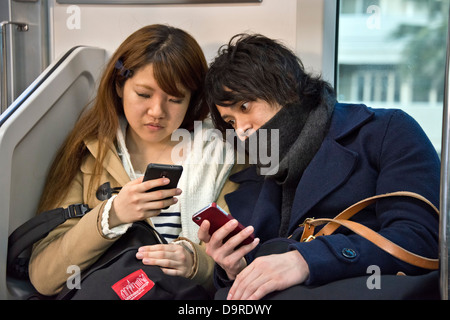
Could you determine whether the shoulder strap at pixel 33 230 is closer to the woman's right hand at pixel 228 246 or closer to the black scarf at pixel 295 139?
the woman's right hand at pixel 228 246

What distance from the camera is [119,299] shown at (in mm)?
1549

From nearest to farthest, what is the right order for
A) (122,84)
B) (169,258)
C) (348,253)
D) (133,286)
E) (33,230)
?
(348,253) → (133,286) → (169,258) → (33,230) → (122,84)

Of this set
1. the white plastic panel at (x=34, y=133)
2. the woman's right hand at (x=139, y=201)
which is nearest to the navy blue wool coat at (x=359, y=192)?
the woman's right hand at (x=139, y=201)

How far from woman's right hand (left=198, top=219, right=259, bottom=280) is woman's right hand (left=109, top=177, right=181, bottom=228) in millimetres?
190

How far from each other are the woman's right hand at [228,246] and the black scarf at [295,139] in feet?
0.94

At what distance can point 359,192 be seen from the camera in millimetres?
1710

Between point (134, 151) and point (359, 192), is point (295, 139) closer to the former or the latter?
point (359, 192)

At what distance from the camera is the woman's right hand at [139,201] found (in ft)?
5.47

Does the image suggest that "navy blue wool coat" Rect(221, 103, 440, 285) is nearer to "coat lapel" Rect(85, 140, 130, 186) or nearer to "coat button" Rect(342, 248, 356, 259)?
"coat button" Rect(342, 248, 356, 259)

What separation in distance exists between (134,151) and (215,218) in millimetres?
686

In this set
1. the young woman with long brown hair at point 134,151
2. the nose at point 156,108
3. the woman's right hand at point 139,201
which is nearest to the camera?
the woman's right hand at point 139,201

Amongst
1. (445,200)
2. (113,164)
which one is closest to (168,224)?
(113,164)
